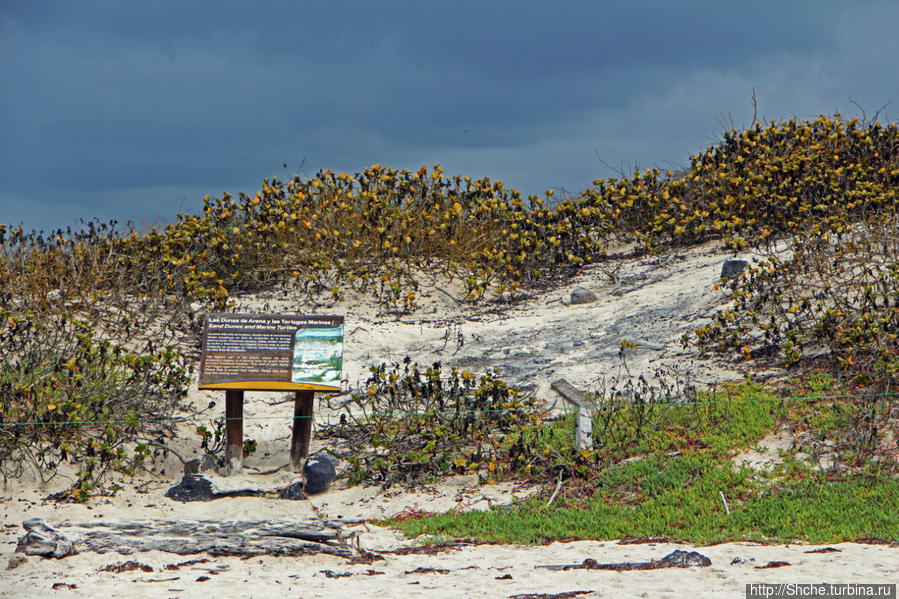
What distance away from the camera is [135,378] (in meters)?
9.34

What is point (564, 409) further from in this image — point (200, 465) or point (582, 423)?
point (200, 465)

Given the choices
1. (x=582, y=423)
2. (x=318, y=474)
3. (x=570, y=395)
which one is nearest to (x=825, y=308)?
(x=570, y=395)

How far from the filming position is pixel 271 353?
329 inches

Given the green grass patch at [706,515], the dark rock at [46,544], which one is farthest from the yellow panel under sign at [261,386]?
the dark rock at [46,544]

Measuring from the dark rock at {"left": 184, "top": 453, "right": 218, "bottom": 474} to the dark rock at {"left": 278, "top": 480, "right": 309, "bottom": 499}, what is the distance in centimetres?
92

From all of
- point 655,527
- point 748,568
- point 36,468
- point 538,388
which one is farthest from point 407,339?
point 748,568

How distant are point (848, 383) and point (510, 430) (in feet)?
10.2

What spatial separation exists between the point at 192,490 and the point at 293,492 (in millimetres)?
864

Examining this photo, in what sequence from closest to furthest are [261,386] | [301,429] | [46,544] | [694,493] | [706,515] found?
[46,544], [706,515], [694,493], [261,386], [301,429]

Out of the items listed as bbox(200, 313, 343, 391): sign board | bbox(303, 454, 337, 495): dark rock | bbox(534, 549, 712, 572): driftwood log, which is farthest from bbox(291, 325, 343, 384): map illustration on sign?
bbox(534, 549, 712, 572): driftwood log

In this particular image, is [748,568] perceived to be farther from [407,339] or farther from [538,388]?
[407,339]

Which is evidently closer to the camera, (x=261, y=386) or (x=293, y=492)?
(x=293, y=492)

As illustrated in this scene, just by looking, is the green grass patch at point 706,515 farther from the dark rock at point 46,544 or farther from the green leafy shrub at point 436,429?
the dark rock at point 46,544

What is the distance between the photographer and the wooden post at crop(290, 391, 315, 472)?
8502 millimetres
